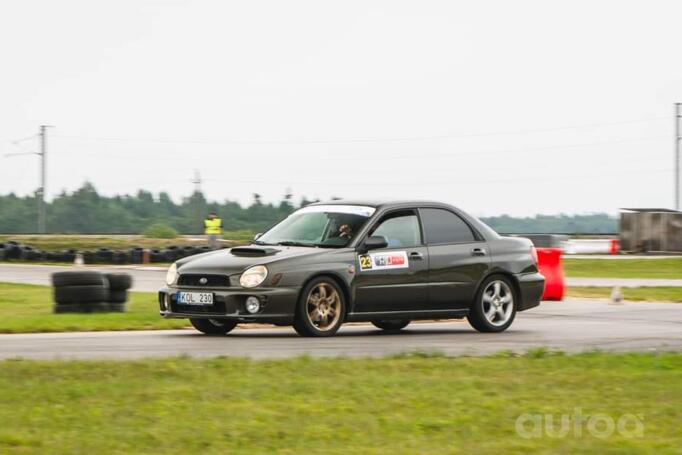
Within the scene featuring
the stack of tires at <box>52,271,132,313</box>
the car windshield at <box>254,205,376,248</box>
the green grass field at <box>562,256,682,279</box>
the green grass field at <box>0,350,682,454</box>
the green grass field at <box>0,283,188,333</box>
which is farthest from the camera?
the green grass field at <box>562,256,682,279</box>

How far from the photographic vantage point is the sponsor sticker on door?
14391 mm

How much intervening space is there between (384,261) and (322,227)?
0.79 m

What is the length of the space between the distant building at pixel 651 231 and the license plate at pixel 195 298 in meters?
44.6

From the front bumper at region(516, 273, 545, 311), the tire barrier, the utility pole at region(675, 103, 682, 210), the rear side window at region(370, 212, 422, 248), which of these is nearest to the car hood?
the rear side window at region(370, 212, 422, 248)

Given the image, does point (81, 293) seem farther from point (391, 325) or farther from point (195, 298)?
point (391, 325)

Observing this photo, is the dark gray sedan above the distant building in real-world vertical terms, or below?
below

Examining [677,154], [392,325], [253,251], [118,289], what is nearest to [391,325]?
[392,325]

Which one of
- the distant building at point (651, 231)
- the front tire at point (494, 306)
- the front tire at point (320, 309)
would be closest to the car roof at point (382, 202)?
the front tire at point (494, 306)

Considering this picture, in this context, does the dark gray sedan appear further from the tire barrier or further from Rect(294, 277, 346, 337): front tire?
the tire barrier

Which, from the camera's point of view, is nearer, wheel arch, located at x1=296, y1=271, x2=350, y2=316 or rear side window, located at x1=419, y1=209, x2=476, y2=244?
wheel arch, located at x1=296, y1=271, x2=350, y2=316

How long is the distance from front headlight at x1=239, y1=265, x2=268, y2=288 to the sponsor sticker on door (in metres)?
1.23

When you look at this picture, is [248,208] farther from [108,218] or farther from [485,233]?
[485,233]

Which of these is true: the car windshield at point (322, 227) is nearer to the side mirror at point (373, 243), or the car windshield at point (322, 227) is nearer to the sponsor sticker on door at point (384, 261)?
the side mirror at point (373, 243)

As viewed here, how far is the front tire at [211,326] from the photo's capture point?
14516mm
